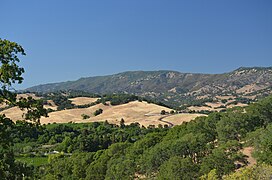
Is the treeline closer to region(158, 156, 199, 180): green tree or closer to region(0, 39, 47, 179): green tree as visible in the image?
region(158, 156, 199, 180): green tree

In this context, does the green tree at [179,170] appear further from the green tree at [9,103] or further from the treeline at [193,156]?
the green tree at [9,103]

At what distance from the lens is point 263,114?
305ft

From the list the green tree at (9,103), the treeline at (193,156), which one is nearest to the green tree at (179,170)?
the treeline at (193,156)

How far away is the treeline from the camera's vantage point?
53312 millimetres

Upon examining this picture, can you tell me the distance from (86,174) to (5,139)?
5818cm

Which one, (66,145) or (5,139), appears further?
(66,145)

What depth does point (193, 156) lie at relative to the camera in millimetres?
75188

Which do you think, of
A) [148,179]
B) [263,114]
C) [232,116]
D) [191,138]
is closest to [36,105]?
[148,179]

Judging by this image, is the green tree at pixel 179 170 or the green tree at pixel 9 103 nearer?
the green tree at pixel 9 103

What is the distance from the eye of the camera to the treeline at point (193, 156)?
175 ft

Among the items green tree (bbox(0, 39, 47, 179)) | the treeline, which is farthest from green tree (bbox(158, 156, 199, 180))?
green tree (bbox(0, 39, 47, 179))

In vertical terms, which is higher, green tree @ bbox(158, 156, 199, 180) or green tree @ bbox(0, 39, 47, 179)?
green tree @ bbox(0, 39, 47, 179)

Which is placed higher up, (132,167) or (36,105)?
(36,105)

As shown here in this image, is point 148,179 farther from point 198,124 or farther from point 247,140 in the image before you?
point 198,124
